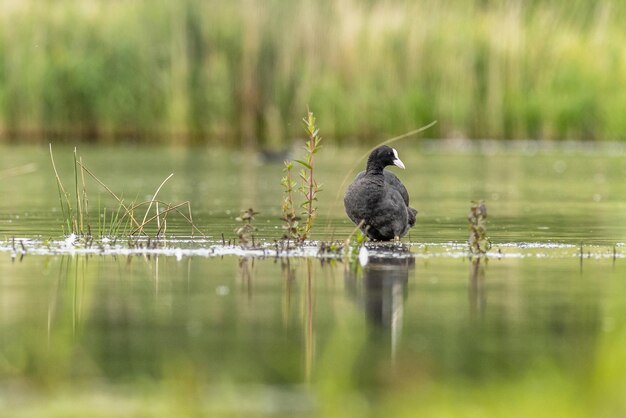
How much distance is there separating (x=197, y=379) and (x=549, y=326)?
200 cm

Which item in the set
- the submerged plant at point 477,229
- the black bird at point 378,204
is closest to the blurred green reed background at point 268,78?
the black bird at point 378,204

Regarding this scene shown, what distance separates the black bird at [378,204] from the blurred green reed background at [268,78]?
1646cm

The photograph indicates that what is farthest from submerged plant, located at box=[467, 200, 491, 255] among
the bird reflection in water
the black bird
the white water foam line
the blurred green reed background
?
the blurred green reed background

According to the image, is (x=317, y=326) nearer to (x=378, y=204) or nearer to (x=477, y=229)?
(x=477, y=229)

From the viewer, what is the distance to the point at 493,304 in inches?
298

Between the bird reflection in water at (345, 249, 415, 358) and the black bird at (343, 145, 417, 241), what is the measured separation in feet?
1.92

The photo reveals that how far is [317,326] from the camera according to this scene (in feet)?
22.1

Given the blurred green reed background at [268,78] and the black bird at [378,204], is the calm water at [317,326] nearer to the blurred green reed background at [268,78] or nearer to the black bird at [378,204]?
the black bird at [378,204]

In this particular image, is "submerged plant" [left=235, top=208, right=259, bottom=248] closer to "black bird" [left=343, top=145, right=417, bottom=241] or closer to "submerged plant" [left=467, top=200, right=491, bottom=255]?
"black bird" [left=343, top=145, right=417, bottom=241]

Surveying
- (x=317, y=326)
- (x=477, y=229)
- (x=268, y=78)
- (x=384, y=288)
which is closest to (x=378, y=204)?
(x=477, y=229)

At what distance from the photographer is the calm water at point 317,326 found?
517 centimetres

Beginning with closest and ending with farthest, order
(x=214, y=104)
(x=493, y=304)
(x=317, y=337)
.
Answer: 1. (x=317, y=337)
2. (x=493, y=304)
3. (x=214, y=104)

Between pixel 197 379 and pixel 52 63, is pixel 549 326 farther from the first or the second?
pixel 52 63

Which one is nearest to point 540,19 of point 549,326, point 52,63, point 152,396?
point 52,63
